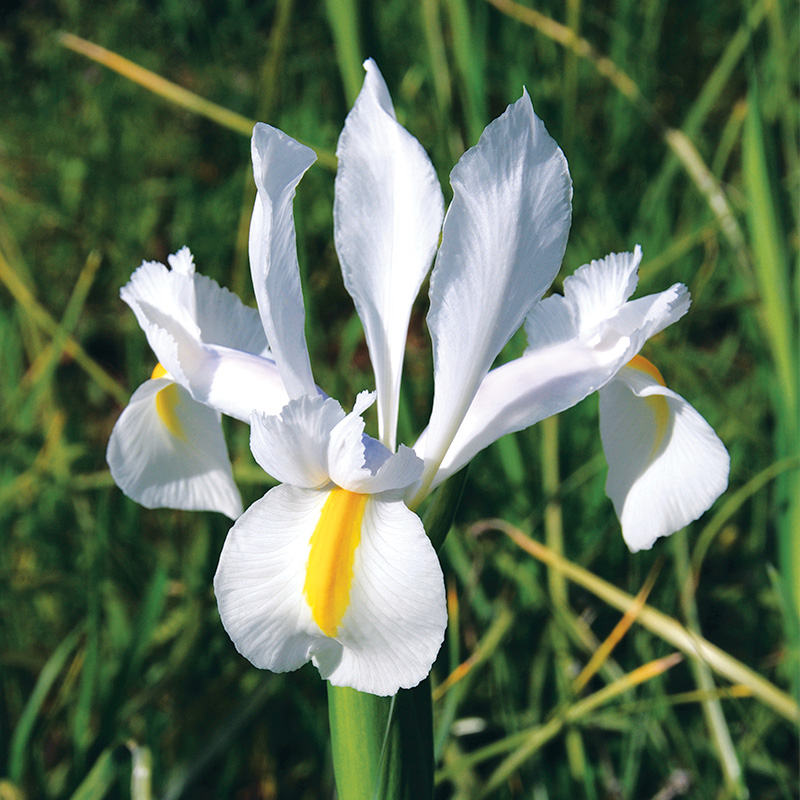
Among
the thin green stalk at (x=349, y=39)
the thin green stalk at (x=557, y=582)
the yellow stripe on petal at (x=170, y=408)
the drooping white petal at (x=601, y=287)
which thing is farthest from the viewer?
the thin green stalk at (x=557, y=582)

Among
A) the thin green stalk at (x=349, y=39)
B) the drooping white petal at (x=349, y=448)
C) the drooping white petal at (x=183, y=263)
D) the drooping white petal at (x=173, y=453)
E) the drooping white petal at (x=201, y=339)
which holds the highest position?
the thin green stalk at (x=349, y=39)

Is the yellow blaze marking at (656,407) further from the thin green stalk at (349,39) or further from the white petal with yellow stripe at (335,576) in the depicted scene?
the thin green stalk at (349,39)

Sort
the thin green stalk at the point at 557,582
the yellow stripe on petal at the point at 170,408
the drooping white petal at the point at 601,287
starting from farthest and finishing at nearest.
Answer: the thin green stalk at the point at 557,582, the yellow stripe on petal at the point at 170,408, the drooping white petal at the point at 601,287

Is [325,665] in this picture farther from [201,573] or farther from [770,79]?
[770,79]

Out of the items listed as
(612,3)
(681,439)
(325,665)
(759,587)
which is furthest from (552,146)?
(612,3)

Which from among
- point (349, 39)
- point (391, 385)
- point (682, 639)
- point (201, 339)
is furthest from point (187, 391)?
point (682, 639)

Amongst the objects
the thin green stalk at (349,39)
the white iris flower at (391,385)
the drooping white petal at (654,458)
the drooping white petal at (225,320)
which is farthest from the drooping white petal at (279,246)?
the thin green stalk at (349,39)

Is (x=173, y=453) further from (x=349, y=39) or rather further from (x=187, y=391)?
(x=349, y=39)
